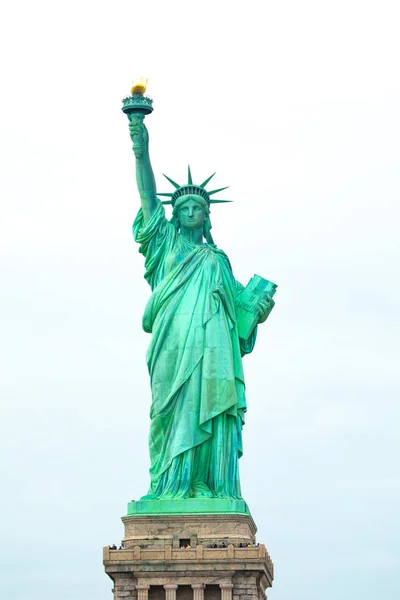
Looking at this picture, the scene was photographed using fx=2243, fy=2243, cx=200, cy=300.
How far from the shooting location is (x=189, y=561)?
49.9m

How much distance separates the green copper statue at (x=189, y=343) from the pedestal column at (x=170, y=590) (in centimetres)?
216

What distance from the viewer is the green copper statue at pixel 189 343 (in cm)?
5144

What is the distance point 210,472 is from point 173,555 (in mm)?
2493

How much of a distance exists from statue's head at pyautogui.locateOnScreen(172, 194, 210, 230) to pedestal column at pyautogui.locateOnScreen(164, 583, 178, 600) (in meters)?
8.82

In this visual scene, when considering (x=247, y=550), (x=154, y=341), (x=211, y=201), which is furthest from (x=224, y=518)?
(x=211, y=201)

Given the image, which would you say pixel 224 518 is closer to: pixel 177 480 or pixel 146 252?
pixel 177 480

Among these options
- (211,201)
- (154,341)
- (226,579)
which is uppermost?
(211,201)

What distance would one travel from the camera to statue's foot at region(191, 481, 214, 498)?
5116 cm

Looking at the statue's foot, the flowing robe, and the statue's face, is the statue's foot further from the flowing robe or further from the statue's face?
the statue's face

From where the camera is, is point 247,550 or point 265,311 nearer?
point 247,550

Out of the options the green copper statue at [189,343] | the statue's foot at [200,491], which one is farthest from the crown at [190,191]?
the statue's foot at [200,491]

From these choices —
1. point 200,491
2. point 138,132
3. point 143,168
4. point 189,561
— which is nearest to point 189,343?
point 200,491

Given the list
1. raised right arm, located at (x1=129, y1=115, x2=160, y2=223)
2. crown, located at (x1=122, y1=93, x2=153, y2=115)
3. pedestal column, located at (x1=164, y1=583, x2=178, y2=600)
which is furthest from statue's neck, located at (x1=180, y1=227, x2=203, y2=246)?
pedestal column, located at (x1=164, y1=583, x2=178, y2=600)

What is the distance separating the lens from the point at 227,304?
52875 millimetres
